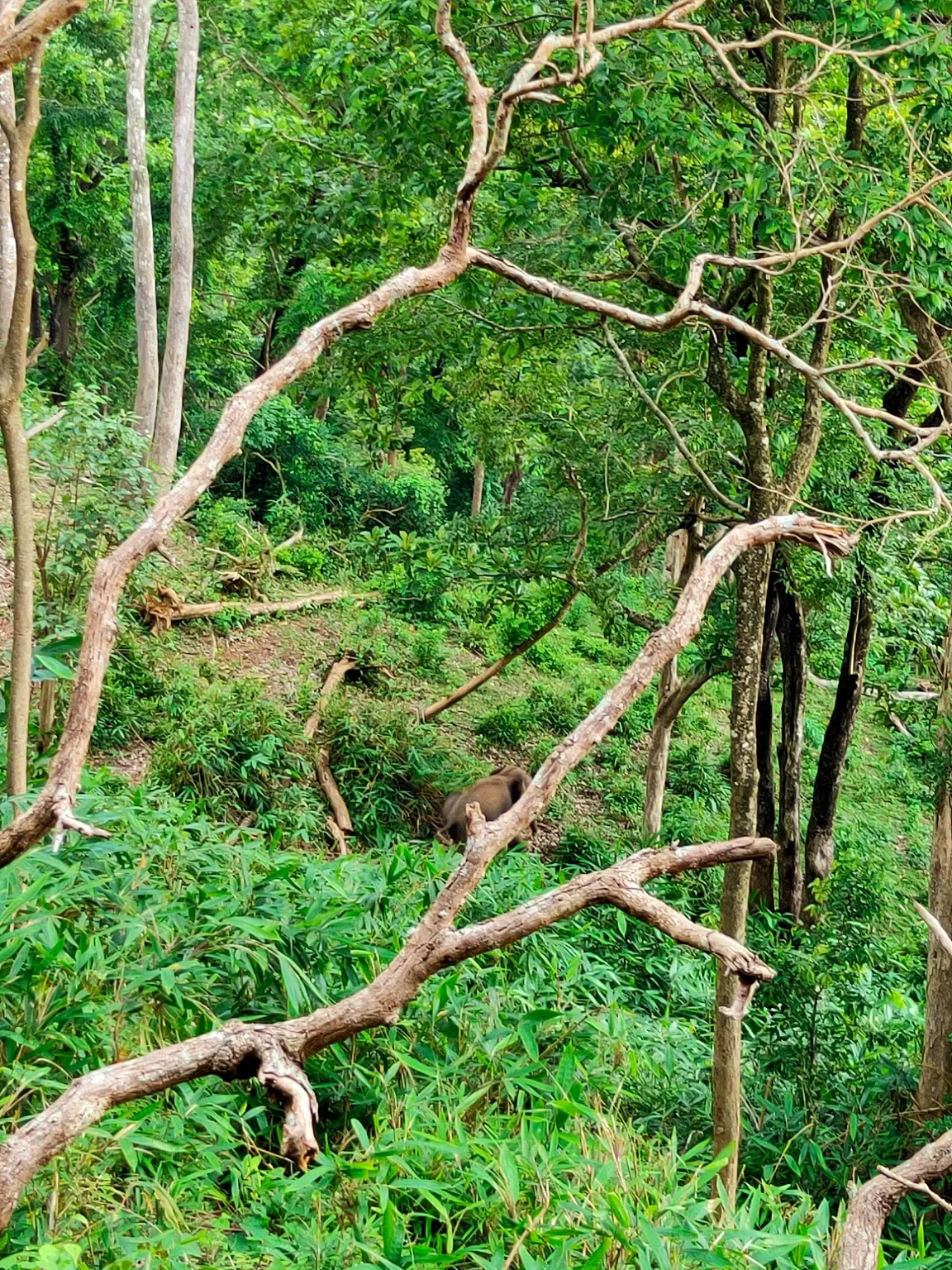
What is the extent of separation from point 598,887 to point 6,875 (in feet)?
→ 7.33

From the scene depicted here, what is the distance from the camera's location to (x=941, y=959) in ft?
17.8

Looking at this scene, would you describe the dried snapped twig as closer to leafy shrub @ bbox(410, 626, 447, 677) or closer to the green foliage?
the green foliage

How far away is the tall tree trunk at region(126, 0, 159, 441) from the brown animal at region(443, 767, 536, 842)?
6046mm

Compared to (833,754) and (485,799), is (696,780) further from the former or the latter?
(485,799)

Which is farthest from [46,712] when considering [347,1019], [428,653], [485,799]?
[428,653]

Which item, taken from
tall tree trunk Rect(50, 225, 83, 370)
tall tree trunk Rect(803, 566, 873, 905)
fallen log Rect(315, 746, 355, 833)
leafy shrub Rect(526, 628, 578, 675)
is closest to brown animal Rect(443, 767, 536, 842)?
fallen log Rect(315, 746, 355, 833)

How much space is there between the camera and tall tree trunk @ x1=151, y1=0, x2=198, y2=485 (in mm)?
12812

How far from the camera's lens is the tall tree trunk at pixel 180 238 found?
504 inches

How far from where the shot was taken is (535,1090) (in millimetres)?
4250

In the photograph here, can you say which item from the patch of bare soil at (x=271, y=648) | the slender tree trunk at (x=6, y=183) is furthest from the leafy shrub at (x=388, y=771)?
the slender tree trunk at (x=6, y=183)

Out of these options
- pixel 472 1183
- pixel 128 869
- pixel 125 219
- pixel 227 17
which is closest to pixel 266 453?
pixel 125 219

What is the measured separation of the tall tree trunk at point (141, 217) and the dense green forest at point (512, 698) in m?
0.06

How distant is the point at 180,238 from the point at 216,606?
176 inches

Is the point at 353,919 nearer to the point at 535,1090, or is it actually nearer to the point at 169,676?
the point at 535,1090
